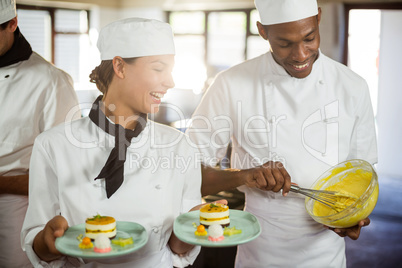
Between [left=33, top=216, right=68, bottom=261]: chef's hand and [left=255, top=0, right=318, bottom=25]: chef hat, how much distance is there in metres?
1.18

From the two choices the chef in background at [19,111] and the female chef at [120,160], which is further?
the chef in background at [19,111]

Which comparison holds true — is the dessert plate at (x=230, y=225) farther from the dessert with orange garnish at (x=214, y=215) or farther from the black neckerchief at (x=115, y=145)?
the black neckerchief at (x=115, y=145)

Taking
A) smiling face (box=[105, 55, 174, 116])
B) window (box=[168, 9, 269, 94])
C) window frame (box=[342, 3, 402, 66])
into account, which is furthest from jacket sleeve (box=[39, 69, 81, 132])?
window (box=[168, 9, 269, 94])

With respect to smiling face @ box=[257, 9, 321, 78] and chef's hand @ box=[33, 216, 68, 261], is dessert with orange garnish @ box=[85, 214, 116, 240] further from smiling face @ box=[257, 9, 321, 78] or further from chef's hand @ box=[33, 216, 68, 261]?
smiling face @ box=[257, 9, 321, 78]

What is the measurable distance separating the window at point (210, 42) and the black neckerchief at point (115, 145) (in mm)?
7501

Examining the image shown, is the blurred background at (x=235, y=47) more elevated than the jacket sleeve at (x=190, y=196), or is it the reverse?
the blurred background at (x=235, y=47)

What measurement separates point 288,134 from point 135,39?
0.86m

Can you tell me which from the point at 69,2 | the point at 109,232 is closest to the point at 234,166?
the point at 109,232

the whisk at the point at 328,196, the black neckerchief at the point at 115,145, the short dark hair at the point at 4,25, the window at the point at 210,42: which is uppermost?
the window at the point at 210,42

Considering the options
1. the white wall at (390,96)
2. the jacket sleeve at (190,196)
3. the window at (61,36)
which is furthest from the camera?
the window at (61,36)

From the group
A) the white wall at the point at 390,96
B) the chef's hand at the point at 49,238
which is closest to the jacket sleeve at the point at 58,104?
the chef's hand at the point at 49,238

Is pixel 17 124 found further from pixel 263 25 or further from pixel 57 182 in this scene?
pixel 263 25

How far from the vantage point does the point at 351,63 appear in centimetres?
814

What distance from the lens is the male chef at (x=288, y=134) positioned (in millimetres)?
2264
